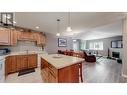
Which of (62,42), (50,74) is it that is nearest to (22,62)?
(50,74)

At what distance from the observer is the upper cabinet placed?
3.70m

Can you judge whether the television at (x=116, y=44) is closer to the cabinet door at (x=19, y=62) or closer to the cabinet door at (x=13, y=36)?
the cabinet door at (x=19, y=62)

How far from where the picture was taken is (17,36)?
4.27 m

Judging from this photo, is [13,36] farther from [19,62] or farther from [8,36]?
[19,62]

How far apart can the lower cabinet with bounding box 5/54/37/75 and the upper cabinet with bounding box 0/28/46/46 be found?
715 millimetres

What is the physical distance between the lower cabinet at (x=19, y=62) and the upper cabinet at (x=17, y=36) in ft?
2.34

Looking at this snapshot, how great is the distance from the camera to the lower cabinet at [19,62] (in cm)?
362

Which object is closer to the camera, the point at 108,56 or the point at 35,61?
the point at 35,61

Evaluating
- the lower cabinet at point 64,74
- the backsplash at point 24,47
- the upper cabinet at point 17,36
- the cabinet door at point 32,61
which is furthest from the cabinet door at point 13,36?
the lower cabinet at point 64,74

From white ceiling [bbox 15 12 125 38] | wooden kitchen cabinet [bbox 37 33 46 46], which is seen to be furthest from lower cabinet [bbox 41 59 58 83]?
wooden kitchen cabinet [bbox 37 33 46 46]
